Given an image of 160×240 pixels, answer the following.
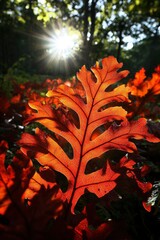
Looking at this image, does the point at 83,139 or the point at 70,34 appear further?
the point at 70,34

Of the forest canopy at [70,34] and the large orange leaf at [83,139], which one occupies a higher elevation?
the forest canopy at [70,34]

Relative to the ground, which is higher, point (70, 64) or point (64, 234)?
point (70, 64)

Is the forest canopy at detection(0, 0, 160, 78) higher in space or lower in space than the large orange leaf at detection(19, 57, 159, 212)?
higher

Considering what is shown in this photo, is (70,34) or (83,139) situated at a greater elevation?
(70,34)

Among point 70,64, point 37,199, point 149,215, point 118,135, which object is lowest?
point 149,215

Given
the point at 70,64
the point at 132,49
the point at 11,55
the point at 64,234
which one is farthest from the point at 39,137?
the point at 132,49

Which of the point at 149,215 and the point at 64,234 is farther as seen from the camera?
the point at 149,215

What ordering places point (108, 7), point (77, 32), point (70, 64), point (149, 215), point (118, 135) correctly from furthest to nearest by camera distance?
point (70, 64) → point (77, 32) → point (108, 7) → point (149, 215) → point (118, 135)

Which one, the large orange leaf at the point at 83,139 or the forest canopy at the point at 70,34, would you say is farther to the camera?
the forest canopy at the point at 70,34

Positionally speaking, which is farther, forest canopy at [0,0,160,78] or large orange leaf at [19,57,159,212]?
forest canopy at [0,0,160,78]

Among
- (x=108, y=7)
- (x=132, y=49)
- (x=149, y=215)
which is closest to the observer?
(x=149, y=215)

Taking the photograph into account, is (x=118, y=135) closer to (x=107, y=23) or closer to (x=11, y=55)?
(x=107, y=23)
